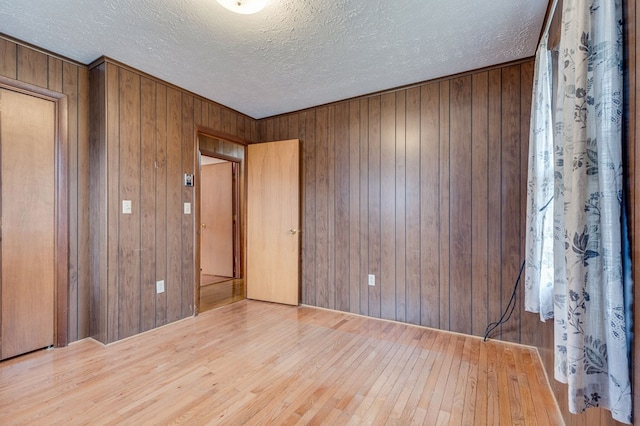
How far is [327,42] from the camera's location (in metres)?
2.28

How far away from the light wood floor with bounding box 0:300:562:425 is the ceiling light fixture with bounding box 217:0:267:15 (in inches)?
92.5

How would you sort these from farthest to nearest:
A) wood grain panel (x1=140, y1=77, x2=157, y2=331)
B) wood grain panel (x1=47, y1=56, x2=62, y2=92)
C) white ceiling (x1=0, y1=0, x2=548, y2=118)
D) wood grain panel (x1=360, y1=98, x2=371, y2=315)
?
1. wood grain panel (x1=360, y1=98, x2=371, y2=315)
2. wood grain panel (x1=140, y1=77, x2=157, y2=331)
3. wood grain panel (x1=47, y1=56, x2=62, y2=92)
4. white ceiling (x1=0, y1=0, x2=548, y2=118)

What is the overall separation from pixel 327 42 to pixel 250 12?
26.1 inches

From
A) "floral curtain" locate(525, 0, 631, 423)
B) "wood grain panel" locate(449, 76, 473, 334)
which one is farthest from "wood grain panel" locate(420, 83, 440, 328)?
"floral curtain" locate(525, 0, 631, 423)

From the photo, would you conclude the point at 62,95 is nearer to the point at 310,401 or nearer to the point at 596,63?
the point at 310,401

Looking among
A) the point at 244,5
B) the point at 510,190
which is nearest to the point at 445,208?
the point at 510,190

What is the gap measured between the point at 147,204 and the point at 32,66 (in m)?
1.33

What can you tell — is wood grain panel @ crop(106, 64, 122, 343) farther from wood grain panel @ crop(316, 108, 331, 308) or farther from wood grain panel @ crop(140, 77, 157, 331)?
wood grain panel @ crop(316, 108, 331, 308)

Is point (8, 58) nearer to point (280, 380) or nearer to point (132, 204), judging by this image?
point (132, 204)

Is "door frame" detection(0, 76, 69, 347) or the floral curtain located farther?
"door frame" detection(0, 76, 69, 347)

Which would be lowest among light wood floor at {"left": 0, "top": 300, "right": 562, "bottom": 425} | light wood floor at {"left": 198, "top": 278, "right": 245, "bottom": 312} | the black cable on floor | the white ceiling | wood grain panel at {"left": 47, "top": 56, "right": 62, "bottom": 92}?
light wood floor at {"left": 0, "top": 300, "right": 562, "bottom": 425}

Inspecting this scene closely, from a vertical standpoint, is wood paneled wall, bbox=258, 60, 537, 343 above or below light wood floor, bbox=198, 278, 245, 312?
above

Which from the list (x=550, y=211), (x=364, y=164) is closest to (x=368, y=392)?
(x=550, y=211)

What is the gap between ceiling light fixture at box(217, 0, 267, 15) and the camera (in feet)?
5.74
